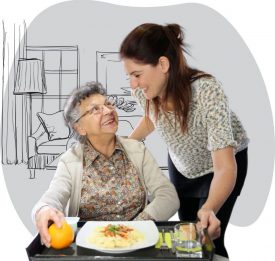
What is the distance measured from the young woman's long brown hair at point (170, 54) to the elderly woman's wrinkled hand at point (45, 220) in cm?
76

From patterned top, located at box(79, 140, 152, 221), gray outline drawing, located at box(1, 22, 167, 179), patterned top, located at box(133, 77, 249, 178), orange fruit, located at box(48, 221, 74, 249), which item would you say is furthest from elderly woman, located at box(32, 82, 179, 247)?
gray outline drawing, located at box(1, 22, 167, 179)

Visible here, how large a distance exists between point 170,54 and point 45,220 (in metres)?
0.93

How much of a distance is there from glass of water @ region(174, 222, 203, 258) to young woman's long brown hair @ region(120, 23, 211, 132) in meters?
0.62

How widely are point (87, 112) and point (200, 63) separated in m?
1.88

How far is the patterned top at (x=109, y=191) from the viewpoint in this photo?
2146mm

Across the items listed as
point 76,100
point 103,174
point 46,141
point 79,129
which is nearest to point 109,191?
point 103,174

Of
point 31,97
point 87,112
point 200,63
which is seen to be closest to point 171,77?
point 87,112

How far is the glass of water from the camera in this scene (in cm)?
152

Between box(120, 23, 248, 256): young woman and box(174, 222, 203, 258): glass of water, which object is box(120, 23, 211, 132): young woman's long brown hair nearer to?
box(120, 23, 248, 256): young woman

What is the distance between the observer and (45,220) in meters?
1.70

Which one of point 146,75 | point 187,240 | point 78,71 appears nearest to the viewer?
point 187,240

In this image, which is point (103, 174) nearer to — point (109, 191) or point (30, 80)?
point (109, 191)

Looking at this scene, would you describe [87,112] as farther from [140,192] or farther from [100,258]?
[100,258]

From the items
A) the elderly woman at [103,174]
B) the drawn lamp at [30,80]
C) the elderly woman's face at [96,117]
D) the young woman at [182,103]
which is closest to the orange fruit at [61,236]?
the elderly woman at [103,174]
